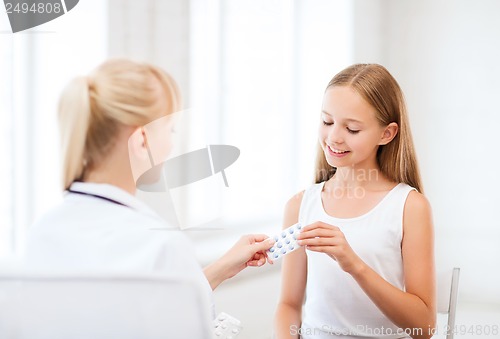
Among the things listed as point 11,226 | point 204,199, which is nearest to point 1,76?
point 11,226

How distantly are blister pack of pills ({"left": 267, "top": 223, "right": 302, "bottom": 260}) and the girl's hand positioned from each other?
0.4 inches

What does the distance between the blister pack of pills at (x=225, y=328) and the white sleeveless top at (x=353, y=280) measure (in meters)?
0.18

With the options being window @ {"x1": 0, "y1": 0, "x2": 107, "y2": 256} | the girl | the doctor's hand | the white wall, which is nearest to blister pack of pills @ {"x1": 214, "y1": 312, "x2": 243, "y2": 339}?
the doctor's hand

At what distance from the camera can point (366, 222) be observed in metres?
0.96

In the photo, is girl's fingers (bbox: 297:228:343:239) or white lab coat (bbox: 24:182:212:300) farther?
girl's fingers (bbox: 297:228:343:239)

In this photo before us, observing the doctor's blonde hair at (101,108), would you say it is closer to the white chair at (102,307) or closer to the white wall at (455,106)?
the white chair at (102,307)

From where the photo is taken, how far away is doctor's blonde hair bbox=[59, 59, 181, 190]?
23.2 inches

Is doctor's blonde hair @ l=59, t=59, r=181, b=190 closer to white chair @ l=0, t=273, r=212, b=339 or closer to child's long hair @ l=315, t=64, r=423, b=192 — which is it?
white chair @ l=0, t=273, r=212, b=339

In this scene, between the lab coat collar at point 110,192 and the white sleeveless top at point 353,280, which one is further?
the white sleeveless top at point 353,280

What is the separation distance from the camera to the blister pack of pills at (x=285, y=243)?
0.81 meters

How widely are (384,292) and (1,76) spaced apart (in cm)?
50

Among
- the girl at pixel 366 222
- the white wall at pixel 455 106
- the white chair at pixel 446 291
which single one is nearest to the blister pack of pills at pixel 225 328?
the girl at pixel 366 222

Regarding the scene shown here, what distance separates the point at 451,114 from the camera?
177cm

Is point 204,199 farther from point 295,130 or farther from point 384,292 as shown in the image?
point 295,130
